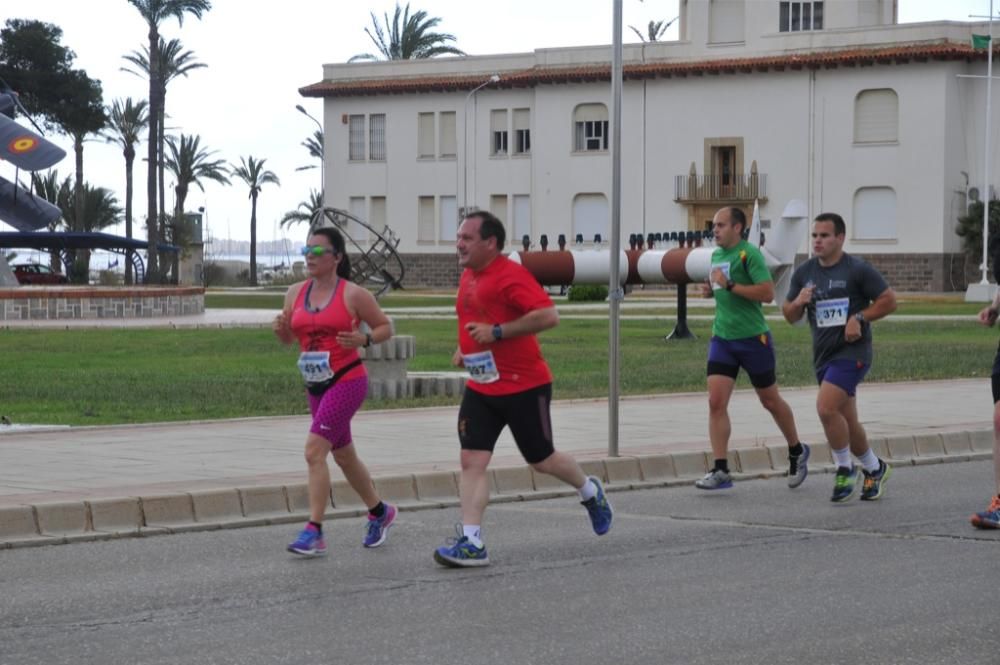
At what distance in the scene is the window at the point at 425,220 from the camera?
82.5m

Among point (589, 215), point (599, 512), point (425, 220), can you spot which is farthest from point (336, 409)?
point (425, 220)

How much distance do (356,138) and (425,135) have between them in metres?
3.80

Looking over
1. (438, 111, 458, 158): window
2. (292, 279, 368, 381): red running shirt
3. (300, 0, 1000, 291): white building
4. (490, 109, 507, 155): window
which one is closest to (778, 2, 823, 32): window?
(300, 0, 1000, 291): white building

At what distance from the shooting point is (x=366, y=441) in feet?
47.8

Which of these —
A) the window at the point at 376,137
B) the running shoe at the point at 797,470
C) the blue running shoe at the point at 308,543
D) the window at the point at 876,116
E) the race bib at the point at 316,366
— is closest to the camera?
the blue running shoe at the point at 308,543

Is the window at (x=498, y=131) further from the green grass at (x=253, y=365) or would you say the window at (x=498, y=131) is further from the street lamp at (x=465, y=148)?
the green grass at (x=253, y=365)

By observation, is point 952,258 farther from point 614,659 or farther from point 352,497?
point 614,659

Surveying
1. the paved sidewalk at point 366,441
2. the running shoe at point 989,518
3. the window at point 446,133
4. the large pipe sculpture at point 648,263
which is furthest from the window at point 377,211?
the running shoe at point 989,518

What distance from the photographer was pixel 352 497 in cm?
1185

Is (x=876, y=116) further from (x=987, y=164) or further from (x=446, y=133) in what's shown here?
(x=446, y=133)

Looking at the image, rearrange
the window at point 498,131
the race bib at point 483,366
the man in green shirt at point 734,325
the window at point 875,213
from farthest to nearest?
the window at point 498,131 → the window at point 875,213 → the man in green shirt at point 734,325 → the race bib at point 483,366

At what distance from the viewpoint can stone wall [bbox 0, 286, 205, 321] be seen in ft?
141

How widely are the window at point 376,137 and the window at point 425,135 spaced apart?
76.5 inches

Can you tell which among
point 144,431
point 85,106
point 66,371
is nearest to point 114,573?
point 144,431
